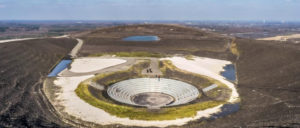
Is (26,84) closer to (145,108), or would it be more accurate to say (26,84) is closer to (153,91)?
(153,91)

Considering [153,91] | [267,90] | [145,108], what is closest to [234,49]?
[267,90]

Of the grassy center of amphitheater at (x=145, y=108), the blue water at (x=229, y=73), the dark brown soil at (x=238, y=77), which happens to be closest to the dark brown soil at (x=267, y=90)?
the dark brown soil at (x=238, y=77)

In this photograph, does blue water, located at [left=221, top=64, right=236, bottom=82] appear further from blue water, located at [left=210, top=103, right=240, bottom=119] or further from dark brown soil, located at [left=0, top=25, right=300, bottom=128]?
blue water, located at [left=210, top=103, right=240, bottom=119]

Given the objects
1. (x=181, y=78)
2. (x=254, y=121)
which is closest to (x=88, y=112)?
(x=254, y=121)

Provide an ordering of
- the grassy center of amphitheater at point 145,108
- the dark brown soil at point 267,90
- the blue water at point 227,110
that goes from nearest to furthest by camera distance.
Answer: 1. the dark brown soil at point 267,90
2. the grassy center of amphitheater at point 145,108
3. the blue water at point 227,110

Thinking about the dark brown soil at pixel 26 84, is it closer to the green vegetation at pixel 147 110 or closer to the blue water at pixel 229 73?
the green vegetation at pixel 147 110

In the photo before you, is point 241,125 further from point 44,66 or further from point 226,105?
point 44,66
